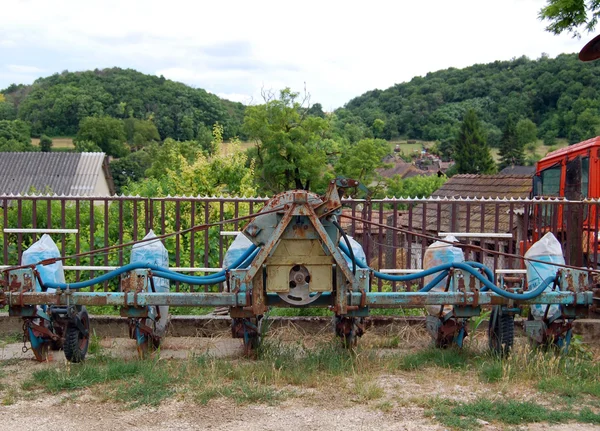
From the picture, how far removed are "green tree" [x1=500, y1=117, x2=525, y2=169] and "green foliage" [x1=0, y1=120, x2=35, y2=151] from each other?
63.1 meters

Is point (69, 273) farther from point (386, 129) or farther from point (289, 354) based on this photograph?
point (386, 129)

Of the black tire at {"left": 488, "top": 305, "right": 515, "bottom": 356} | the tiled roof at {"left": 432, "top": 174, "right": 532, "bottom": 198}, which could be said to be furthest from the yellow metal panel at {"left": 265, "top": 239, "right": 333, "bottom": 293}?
the tiled roof at {"left": 432, "top": 174, "right": 532, "bottom": 198}

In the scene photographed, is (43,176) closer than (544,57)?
Yes

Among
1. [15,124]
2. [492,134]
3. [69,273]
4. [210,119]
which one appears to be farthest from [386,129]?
[69,273]

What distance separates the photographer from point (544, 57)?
124 meters

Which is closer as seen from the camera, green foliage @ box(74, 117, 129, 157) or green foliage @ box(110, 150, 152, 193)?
green foliage @ box(110, 150, 152, 193)

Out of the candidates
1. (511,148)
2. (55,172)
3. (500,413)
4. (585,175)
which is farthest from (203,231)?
(511,148)

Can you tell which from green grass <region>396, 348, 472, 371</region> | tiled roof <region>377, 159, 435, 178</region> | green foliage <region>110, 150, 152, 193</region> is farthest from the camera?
tiled roof <region>377, 159, 435, 178</region>

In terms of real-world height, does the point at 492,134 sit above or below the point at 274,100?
above

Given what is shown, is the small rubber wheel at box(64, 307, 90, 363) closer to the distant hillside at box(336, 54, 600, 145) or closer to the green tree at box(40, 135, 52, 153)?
the green tree at box(40, 135, 52, 153)

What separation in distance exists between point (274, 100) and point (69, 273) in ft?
112

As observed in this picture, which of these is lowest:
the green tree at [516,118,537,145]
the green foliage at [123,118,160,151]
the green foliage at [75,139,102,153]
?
the green foliage at [75,139,102,153]

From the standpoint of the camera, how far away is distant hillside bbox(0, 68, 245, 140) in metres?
86.4

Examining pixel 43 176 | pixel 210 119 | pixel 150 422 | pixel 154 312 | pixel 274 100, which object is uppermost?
pixel 210 119
